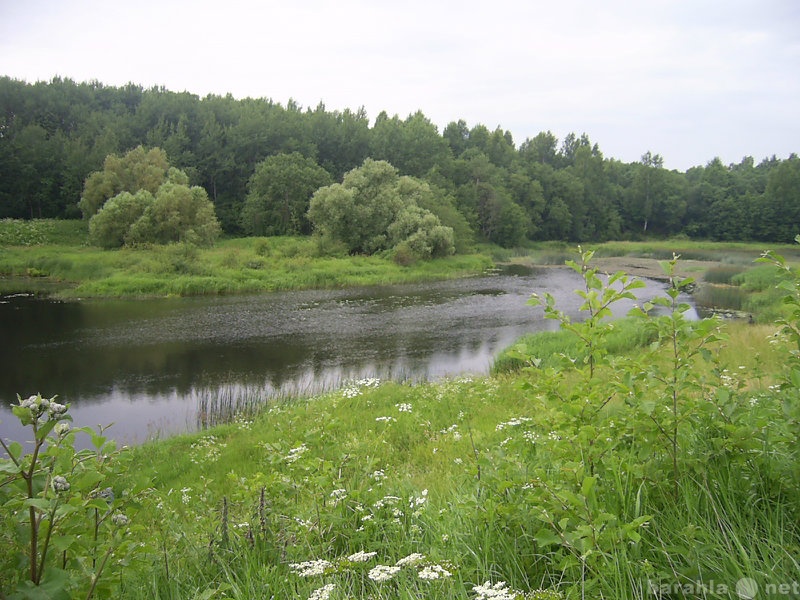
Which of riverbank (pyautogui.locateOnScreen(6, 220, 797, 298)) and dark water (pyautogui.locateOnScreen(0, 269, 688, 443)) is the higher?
riverbank (pyautogui.locateOnScreen(6, 220, 797, 298))

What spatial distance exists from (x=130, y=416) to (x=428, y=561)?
40.7 feet

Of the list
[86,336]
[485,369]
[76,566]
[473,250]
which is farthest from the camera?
[473,250]

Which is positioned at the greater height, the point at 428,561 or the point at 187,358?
the point at 428,561

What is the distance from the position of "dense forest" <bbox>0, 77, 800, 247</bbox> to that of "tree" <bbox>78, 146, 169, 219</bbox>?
1110 cm

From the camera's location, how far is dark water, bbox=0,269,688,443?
46.6 ft

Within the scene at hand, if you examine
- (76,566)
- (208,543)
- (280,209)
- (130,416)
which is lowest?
(130,416)

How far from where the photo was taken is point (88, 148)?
211 feet

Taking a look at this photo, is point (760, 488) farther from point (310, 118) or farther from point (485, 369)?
point (310, 118)

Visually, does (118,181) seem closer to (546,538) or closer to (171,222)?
(171,222)

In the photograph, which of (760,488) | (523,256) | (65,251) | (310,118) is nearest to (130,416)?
(760,488)

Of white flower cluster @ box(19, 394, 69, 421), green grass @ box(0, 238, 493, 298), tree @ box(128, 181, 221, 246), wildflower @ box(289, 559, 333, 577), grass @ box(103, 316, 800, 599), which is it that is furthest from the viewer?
tree @ box(128, 181, 221, 246)

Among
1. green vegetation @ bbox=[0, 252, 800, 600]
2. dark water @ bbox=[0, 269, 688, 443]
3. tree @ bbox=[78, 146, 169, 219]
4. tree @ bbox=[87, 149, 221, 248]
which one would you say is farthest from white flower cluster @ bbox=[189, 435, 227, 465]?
tree @ bbox=[78, 146, 169, 219]

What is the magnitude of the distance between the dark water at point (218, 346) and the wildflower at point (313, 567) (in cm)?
994

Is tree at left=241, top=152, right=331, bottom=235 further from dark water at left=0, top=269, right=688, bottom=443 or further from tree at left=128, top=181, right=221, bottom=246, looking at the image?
dark water at left=0, top=269, right=688, bottom=443
